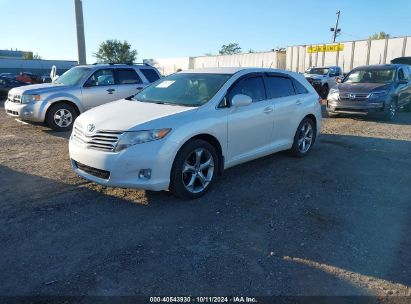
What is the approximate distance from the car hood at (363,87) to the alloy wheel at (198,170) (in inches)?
320

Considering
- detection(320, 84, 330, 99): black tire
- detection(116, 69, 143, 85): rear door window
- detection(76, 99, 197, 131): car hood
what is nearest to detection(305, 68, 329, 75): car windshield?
detection(320, 84, 330, 99): black tire

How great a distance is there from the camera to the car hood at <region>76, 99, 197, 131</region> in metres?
4.21

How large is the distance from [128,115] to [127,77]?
19.3 ft

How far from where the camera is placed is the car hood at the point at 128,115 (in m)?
4.21

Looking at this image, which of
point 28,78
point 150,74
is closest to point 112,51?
point 28,78

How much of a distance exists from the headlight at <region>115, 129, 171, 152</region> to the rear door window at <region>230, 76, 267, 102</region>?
1.46 meters

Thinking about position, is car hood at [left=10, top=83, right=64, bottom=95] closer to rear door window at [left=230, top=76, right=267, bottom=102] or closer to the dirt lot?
the dirt lot

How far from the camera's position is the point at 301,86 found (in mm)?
6605

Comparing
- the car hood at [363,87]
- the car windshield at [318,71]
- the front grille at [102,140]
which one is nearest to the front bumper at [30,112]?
the front grille at [102,140]

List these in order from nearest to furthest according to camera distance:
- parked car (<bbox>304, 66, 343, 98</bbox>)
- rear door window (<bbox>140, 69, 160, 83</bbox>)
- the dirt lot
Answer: the dirt lot
rear door window (<bbox>140, 69, 160, 83</bbox>)
parked car (<bbox>304, 66, 343, 98</bbox>)

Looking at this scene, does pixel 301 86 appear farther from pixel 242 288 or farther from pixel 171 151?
pixel 242 288

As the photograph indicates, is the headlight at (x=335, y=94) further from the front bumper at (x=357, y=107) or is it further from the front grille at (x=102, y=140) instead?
the front grille at (x=102, y=140)

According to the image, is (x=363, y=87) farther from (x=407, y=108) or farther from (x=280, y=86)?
(x=280, y=86)

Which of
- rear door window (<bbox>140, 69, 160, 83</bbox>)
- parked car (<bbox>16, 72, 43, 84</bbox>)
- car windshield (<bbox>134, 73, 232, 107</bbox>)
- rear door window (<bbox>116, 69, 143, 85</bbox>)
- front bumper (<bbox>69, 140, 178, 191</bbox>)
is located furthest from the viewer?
parked car (<bbox>16, 72, 43, 84</bbox>)
